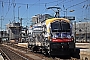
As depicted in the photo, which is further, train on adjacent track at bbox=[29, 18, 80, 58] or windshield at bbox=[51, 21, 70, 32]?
windshield at bbox=[51, 21, 70, 32]

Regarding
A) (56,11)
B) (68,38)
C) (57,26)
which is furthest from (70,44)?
(56,11)

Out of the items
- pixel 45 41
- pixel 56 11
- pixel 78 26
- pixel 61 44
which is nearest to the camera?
pixel 61 44

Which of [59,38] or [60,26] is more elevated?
[60,26]

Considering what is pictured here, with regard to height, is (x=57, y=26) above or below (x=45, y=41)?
above

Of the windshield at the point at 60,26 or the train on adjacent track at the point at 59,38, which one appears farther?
the windshield at the point at 60,26

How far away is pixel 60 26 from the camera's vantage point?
22.4m

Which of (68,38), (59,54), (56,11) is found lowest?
(59,54)

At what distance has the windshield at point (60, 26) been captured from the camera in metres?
22.1

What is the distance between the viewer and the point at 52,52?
2152 cm

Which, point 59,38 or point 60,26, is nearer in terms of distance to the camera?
point 59,38

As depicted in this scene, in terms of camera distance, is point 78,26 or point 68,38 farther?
point 78,26

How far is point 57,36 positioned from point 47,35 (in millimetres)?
1036

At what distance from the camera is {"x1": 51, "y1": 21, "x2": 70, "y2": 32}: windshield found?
2214 cm

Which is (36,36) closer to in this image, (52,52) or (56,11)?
(56,11)
